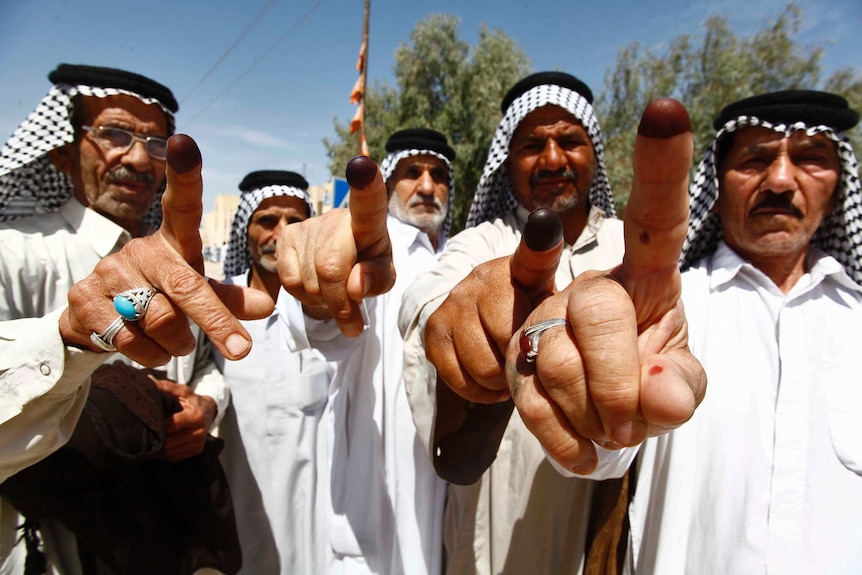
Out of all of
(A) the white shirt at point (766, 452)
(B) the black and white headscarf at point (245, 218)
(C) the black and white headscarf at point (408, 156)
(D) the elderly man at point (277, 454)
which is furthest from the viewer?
(C) the black and white headscarf at point (408, 156)

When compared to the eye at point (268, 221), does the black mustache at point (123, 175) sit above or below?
below

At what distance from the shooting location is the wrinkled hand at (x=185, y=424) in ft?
6.18

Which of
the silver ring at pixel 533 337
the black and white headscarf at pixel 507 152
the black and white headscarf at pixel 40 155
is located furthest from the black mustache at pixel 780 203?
the black and white headscarf at pixel 40 155

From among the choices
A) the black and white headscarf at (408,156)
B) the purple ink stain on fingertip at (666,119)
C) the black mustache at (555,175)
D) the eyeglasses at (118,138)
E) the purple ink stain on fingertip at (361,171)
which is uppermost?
the black and white headscarf at (408,156)

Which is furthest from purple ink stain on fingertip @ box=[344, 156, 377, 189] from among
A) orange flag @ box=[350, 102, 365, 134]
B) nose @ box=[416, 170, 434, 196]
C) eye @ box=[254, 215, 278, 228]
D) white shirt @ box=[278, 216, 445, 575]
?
orange flag @ box=[350, 102, 365, 134]

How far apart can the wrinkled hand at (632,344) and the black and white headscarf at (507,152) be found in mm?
1466

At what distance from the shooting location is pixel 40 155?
2121 millimetres

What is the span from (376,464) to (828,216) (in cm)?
217

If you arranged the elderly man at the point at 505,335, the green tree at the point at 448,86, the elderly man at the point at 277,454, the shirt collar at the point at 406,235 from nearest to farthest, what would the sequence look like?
1. the elderly man at the point at 505,335
2. the elderly man at the point at 277,454
3. the shirt collar at the point at 406,235
4. the green tree at the point at 448,86

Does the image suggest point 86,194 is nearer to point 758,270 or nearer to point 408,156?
point 408,156

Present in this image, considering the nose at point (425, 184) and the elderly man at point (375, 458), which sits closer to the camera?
the elderly man at point (375, 458)

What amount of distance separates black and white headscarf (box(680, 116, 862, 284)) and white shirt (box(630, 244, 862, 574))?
6.7 inches

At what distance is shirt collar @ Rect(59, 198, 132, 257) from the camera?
6.74ft

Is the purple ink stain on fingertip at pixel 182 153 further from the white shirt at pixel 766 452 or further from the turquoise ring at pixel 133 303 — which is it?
the white shirt at pixel 766 452
